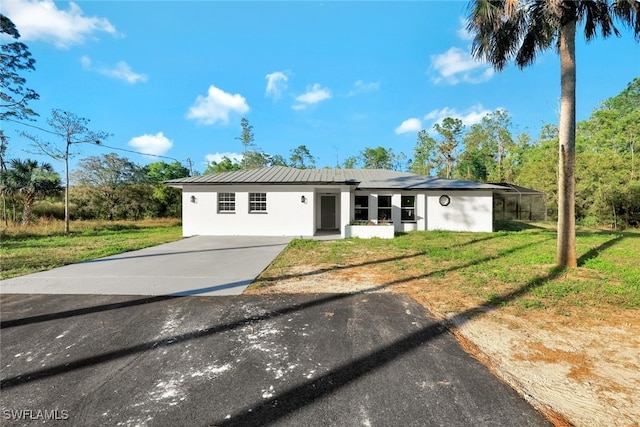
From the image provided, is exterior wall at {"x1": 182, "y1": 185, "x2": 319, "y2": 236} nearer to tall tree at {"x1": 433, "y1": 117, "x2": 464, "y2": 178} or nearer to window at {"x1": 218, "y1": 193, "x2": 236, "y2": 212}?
window at {"x1": 218, "y1": 193, "x2": 236, "y2": 212}

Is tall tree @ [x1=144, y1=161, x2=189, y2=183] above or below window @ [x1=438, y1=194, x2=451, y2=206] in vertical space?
above

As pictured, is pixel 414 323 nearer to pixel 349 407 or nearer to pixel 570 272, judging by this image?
pixel 349 407

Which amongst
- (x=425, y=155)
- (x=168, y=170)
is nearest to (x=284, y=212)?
(x=425, y=155)

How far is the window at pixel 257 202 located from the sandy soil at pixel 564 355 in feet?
33.0

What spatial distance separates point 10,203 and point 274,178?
55.9 ft

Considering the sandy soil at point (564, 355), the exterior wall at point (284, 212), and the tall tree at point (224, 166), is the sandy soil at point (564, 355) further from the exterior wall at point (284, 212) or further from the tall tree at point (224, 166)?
the tall tree at point (224, 166)

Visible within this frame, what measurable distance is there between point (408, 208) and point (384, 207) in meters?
1.26

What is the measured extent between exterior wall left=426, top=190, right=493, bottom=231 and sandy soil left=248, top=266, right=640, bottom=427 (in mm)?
10673

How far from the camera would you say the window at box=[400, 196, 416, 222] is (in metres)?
14.6

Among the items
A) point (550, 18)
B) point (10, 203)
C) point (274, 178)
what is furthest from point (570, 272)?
point (10, 203)

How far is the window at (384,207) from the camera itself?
1459cm

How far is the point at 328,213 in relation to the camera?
16281 mm

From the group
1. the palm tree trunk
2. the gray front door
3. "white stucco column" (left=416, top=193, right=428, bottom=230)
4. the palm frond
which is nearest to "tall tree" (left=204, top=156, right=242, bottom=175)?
the gray front door

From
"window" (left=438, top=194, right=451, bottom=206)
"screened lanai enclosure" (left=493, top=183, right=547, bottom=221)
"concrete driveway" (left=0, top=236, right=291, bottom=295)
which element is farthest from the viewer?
"screened lanai enclosure" (left=493, top=183, right=547, bottom=221)
